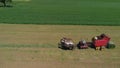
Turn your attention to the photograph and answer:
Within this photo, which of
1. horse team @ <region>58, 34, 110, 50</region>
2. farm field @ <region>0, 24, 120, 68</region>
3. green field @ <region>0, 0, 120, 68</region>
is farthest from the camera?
horse team @ <region>58, 34, 110, 50</region>

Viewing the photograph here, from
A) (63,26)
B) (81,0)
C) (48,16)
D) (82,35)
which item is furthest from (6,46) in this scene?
(81,0)

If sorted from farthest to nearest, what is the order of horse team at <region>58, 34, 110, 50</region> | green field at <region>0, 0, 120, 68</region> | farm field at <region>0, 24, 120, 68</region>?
1. horse team at <region>58, 34, 110, 50</region>
2. green field at <region>0, 0, 120, 68</region>
3. farm field at <region>0, 24, 120, 68</region>

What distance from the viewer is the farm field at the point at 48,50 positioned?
20938 mm

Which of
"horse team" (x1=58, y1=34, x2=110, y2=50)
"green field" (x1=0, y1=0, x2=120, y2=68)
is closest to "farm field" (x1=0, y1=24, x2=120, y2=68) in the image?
"green field" (x1=0, y1=0, x2=120, y2=68)

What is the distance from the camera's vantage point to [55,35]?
29.5 metres

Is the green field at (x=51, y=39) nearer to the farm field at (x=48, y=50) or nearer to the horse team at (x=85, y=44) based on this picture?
the farm field at (x=48, y=50)

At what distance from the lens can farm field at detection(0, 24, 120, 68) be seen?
2094cm

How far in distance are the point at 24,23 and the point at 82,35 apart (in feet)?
26.6

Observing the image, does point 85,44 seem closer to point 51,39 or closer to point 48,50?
point 48,50

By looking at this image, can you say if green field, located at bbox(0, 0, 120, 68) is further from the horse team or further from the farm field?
the horse team

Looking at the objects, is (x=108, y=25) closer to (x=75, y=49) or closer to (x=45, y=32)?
(x=45, y=32)

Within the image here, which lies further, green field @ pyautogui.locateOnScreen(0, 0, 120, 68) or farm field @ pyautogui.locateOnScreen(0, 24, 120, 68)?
green field @ pyautogui.locateOnScreen(0, 0, 120, 68)

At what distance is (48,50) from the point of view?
2425 centimetres

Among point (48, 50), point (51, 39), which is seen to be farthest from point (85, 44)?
point (51, 39)
